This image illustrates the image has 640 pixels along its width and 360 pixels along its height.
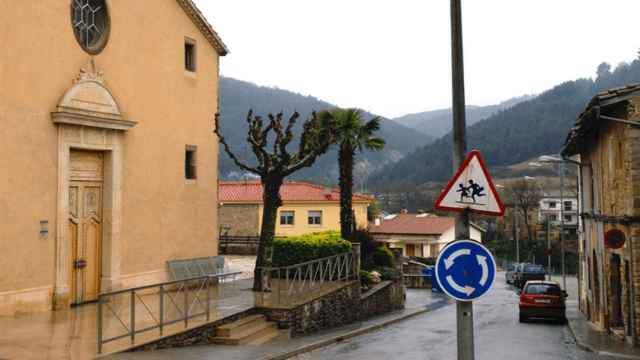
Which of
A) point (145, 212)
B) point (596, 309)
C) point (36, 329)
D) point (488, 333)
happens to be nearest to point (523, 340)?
point (488, 333)

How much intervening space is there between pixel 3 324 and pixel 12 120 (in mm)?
4276

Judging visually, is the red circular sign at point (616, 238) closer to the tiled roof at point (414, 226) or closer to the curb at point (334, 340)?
the curb at point (334, 340)

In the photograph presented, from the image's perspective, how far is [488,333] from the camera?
20422 mm

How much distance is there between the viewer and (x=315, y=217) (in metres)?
47.4

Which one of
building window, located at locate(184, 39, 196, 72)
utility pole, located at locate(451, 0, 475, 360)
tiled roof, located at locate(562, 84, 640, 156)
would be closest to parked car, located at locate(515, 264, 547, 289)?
tiled roof, located at locate(562, 84, 640, 156)

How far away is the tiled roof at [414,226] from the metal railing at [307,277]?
4778 cm

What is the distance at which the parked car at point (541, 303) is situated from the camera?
24484mm

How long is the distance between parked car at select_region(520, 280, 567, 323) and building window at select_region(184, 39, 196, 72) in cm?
1332

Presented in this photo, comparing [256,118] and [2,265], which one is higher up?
[256,118]

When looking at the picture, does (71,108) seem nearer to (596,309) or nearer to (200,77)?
(200,77)

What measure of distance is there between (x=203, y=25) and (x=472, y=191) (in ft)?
56.1

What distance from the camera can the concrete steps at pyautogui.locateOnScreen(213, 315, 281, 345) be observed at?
1489cm

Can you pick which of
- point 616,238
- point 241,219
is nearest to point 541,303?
point 616,238

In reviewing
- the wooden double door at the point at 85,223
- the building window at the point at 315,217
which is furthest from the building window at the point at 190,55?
the building window at the point at 315,217
